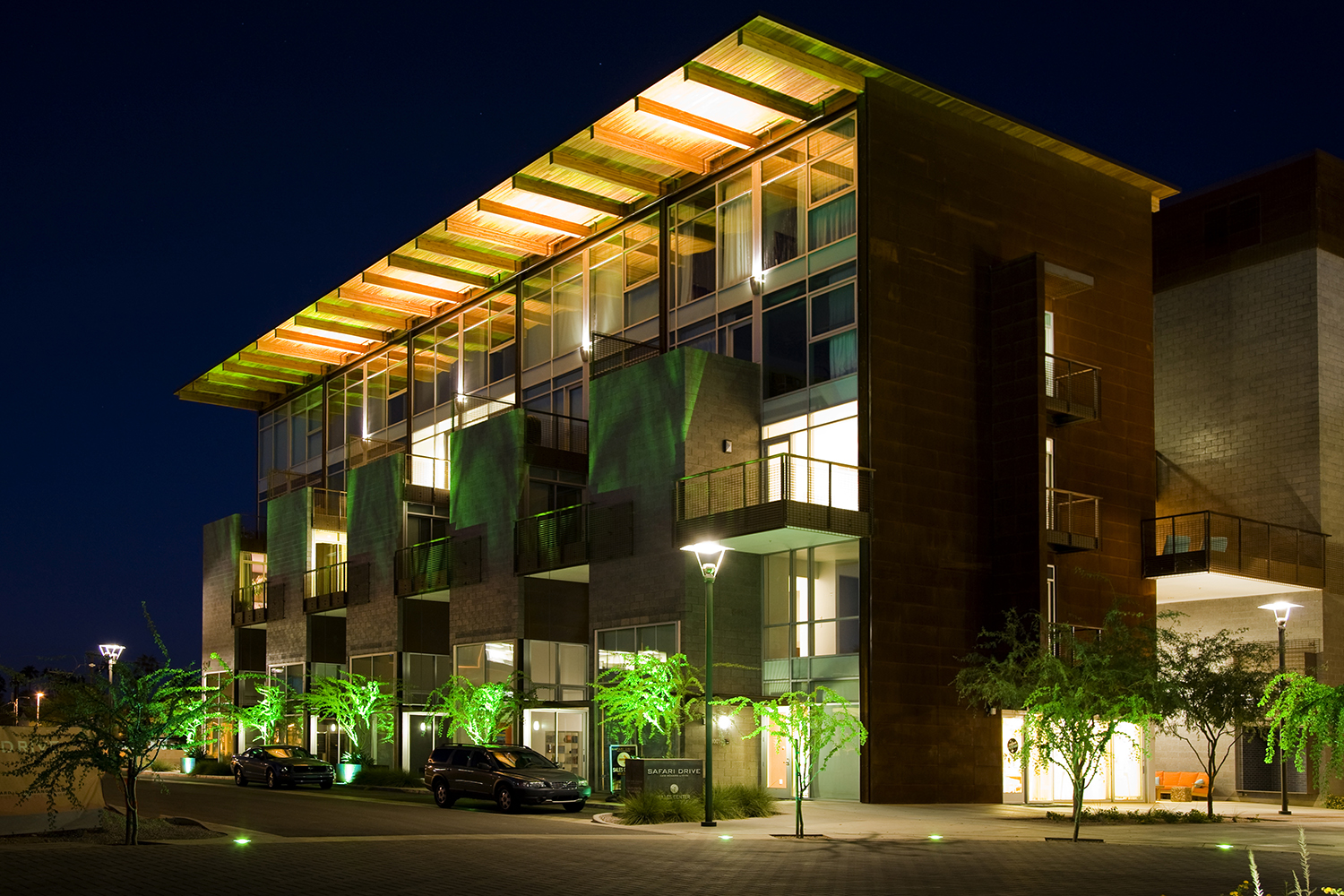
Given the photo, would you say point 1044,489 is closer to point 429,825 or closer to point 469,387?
point 429,825

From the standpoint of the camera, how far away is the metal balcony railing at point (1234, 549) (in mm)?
31141

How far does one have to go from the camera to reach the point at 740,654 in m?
31.1

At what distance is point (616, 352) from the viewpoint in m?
36.9

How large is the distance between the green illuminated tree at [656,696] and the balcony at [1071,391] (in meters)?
9.85

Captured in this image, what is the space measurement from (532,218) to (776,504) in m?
13.1

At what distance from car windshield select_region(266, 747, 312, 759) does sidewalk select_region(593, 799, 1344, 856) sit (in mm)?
14757

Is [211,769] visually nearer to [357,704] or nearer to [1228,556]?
[357,704]

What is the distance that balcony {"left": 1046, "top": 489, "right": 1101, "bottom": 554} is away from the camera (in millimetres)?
30172

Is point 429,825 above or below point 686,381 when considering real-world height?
below

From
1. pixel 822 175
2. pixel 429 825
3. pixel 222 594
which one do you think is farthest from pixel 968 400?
pixel 222 594

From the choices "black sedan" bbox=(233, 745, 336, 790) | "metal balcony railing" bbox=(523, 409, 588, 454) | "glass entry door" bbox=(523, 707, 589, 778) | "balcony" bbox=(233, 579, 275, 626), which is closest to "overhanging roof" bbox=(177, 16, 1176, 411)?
"metal balcony railing" bbox=(523, 409, 588, 454)

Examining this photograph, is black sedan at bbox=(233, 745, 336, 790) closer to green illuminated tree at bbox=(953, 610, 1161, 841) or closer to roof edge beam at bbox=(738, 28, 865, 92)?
green illuminated tree at bbox=(953, 610, 1161, 841)

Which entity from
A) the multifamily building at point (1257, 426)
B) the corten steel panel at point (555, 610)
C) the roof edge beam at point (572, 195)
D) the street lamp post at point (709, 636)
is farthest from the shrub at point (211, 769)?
the multifamily building at point (1257, 426)

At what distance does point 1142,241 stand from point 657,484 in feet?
45.6
